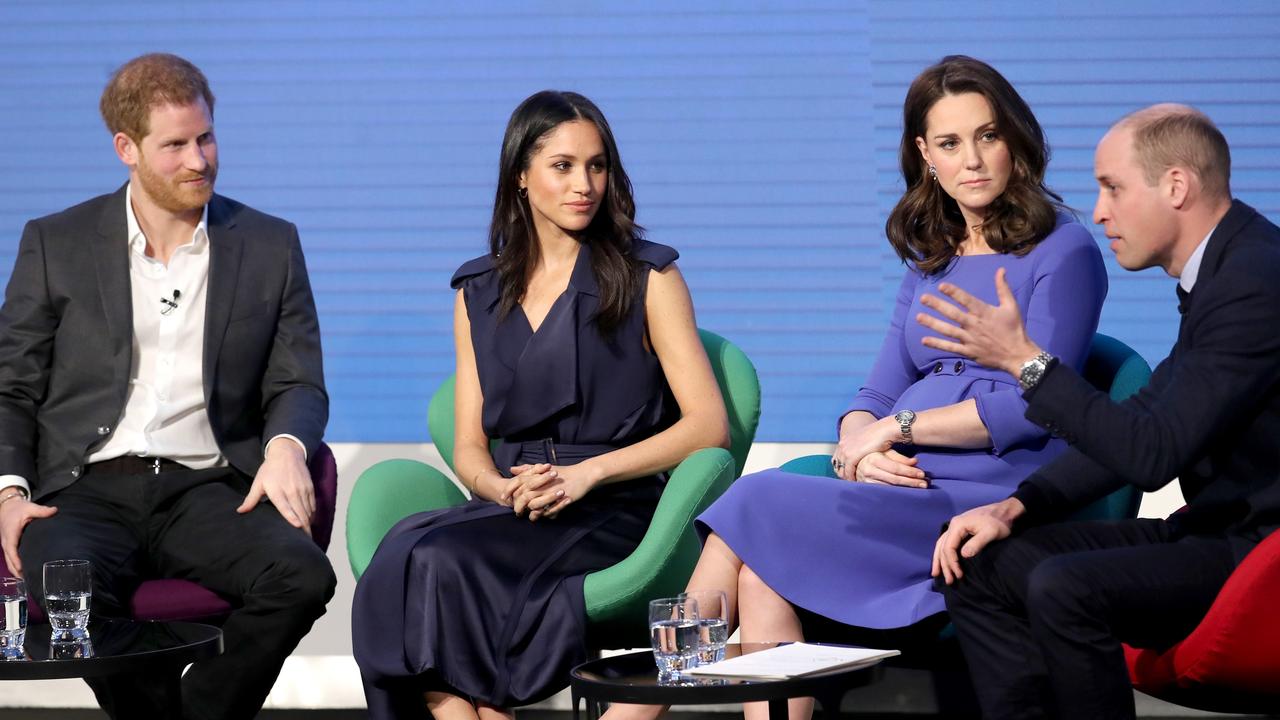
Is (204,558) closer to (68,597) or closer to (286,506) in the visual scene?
(286,506)

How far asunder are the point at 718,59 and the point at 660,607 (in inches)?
108

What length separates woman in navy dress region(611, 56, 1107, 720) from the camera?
309 cm

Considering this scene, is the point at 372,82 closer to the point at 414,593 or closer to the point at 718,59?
the point at 718,59

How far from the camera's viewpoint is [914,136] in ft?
11.6

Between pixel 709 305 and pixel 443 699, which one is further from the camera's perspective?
pixel 709 305

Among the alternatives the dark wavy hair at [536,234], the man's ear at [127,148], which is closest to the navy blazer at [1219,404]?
the dark wavy hair at [536,234]

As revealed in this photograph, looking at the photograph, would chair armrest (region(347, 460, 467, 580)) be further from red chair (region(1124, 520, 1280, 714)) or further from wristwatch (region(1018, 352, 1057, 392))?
red chair (region(1124, 520, 1280, 714))

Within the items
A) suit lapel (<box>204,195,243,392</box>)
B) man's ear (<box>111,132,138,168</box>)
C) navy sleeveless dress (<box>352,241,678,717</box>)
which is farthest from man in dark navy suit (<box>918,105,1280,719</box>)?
man's ear (<box>111,132,138,168</box>)

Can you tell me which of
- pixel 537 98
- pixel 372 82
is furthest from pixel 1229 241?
pixel 372 82

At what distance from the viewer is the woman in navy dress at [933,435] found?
10.1 feet

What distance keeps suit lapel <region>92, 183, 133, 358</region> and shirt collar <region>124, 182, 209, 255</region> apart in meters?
0.01

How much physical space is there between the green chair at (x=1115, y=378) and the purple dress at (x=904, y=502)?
11 cm

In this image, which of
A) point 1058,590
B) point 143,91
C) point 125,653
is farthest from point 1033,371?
point 143,91

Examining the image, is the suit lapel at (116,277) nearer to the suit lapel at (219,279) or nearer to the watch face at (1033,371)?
the suit lapel at (219,279)
